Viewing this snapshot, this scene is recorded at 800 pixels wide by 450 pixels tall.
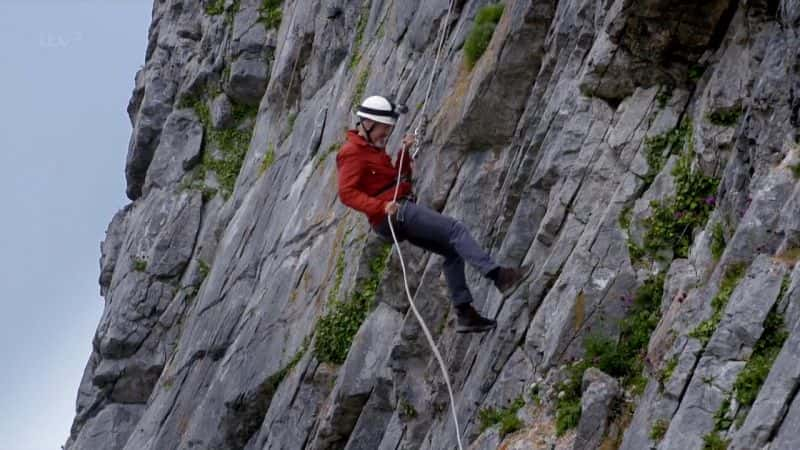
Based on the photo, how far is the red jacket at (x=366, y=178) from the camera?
1513 centimetres

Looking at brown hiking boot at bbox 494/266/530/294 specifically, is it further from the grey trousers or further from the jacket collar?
the jacket collar

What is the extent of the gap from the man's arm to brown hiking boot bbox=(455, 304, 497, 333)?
1409mm

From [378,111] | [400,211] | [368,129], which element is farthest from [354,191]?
[378,111]

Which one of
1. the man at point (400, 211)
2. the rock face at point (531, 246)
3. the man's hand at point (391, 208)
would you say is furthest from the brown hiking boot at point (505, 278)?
the man's hand at point (391, 208)

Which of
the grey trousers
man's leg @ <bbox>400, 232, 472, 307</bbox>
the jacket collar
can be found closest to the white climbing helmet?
the jacket collar

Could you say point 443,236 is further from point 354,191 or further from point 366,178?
point 366,178

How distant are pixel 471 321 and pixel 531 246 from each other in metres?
1.08

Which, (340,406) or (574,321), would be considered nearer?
(574,321)

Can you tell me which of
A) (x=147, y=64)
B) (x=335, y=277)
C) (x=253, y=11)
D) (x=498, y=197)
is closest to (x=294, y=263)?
(x=335, y=277)

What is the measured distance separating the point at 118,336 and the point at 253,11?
8011mm

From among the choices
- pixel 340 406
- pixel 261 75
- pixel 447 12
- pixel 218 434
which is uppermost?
pixel 447 12

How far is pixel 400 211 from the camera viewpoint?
15094 mm

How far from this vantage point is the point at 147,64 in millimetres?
36500

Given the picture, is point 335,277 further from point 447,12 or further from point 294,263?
point 447,12
